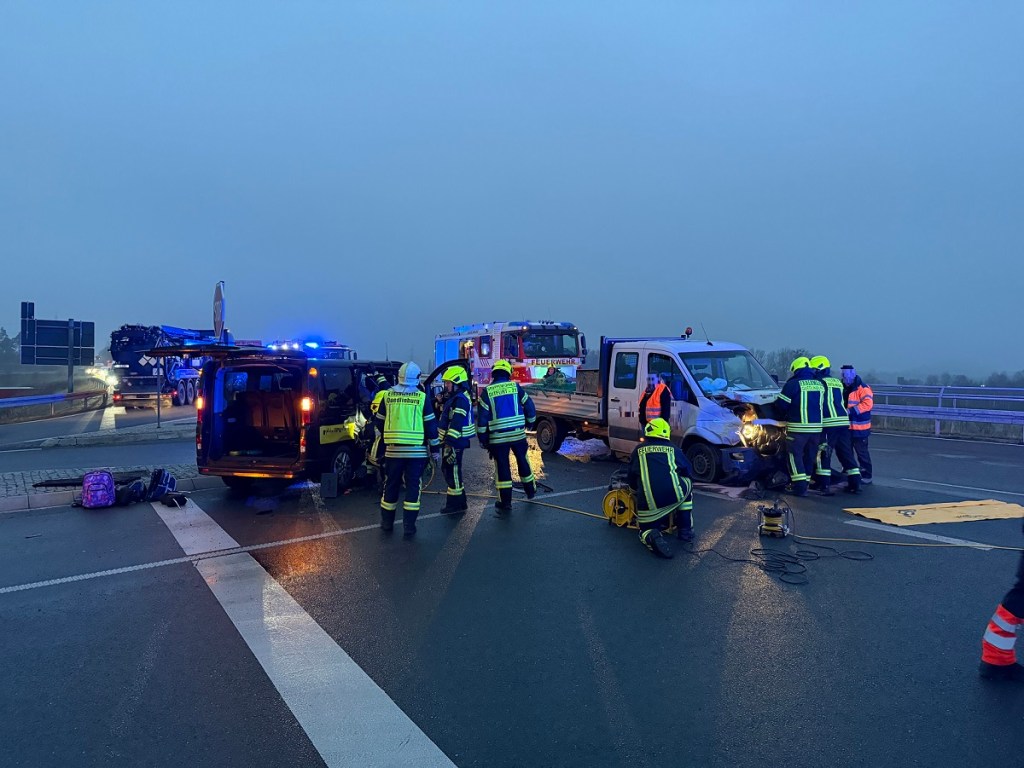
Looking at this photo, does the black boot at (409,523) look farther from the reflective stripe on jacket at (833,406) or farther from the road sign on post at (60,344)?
the road sign on post at (60,344)

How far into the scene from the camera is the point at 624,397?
10.6 m

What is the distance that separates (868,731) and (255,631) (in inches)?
147

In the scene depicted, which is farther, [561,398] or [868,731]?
[561,398]

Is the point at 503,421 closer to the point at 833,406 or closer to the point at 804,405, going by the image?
the point at 804,405

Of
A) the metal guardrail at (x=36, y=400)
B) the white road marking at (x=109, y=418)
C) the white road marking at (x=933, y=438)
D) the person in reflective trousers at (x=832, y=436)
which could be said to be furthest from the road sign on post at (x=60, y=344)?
the white road marking at (x=933, y=438)

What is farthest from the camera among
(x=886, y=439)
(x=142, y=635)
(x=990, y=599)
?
(x=886, y=439)

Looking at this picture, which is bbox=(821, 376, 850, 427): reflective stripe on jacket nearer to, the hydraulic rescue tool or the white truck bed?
the hydraulic rescue tool

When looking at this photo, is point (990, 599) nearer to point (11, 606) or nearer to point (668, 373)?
point (668, 373)

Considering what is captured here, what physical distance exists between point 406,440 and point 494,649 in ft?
10.8

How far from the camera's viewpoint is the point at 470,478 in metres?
10.5

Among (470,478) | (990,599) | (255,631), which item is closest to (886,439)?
(470,478)

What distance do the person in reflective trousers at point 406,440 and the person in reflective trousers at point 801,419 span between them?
467cm

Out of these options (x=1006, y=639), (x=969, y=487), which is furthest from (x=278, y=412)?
(x=969, y=487)

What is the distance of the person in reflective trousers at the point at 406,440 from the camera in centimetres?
696
